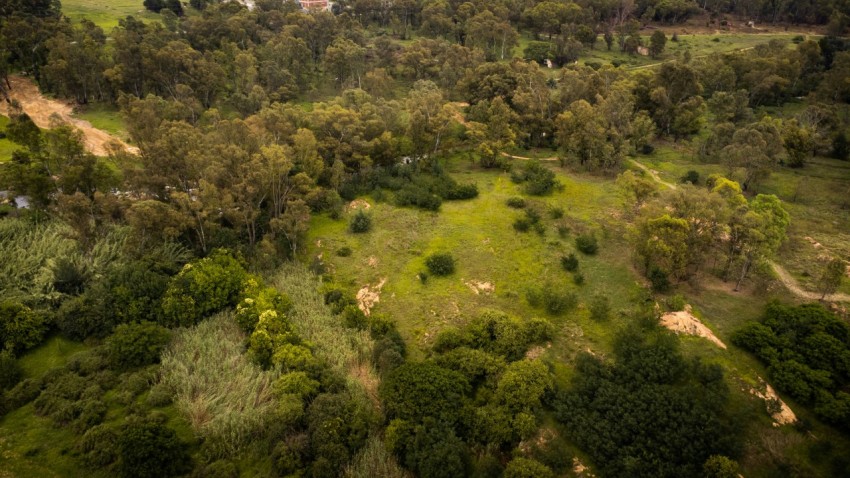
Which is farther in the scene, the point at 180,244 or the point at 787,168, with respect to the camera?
the point at 787,168

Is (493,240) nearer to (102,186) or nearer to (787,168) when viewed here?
(102,186)

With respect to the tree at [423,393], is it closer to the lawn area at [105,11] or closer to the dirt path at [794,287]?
the dirt path at [794,287]

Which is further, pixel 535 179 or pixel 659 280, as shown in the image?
pixel 535 179

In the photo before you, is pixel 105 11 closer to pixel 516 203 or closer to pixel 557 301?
pixel 516 203

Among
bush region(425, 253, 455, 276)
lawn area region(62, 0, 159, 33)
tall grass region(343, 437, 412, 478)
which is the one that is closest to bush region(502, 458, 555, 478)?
tall grass region(343, 437, 412, 478)

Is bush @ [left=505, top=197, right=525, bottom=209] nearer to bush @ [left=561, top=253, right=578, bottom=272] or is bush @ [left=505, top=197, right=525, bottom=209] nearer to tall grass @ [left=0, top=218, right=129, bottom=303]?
bush @ [left=561, top=253, right=578, bottom=272]

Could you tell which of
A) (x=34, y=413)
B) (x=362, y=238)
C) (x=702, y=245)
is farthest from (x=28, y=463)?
(x=702, y=245)

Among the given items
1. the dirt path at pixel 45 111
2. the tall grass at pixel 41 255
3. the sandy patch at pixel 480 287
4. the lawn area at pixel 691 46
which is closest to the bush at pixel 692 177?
A: the sandy patch at pixel 480 287

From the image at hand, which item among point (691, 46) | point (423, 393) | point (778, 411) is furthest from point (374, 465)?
point (691, 46)
